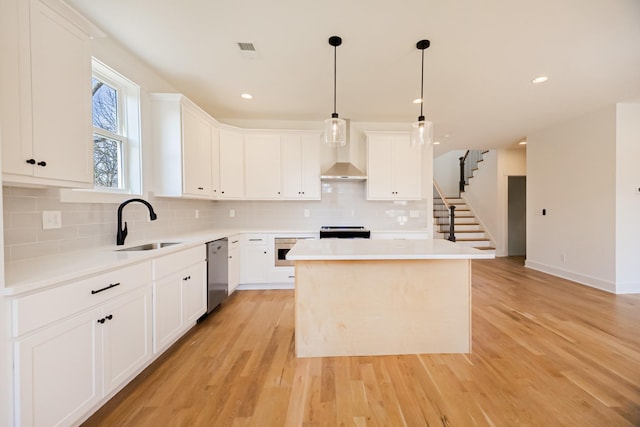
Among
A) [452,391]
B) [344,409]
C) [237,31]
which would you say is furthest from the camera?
[237,31]

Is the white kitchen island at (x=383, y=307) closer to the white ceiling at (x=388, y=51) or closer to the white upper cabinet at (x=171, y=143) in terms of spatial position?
the white upper cabinet at (x=171, y=143)

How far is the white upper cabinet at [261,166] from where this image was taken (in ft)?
13.2

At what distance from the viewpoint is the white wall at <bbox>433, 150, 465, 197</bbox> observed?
353 inches

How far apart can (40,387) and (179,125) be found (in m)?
2.44

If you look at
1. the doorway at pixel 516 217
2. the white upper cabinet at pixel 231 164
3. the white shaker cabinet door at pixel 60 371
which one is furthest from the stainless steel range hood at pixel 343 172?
the doorway at pixel 516 217

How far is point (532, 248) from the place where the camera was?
5.04 m

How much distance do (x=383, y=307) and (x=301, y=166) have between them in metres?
2.63

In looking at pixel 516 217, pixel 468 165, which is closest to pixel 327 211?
pixel 516 217

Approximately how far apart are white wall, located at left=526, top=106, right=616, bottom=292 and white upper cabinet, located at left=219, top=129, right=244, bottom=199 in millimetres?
5475

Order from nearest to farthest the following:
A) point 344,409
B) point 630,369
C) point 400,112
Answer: point 344,409 < point 630,369 < point 400,112

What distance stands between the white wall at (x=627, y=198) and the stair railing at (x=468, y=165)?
3.66 meters

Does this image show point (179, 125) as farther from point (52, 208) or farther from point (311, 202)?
point (311, 202)

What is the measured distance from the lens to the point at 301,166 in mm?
4066

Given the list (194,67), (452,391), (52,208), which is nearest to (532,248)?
(452,391)
